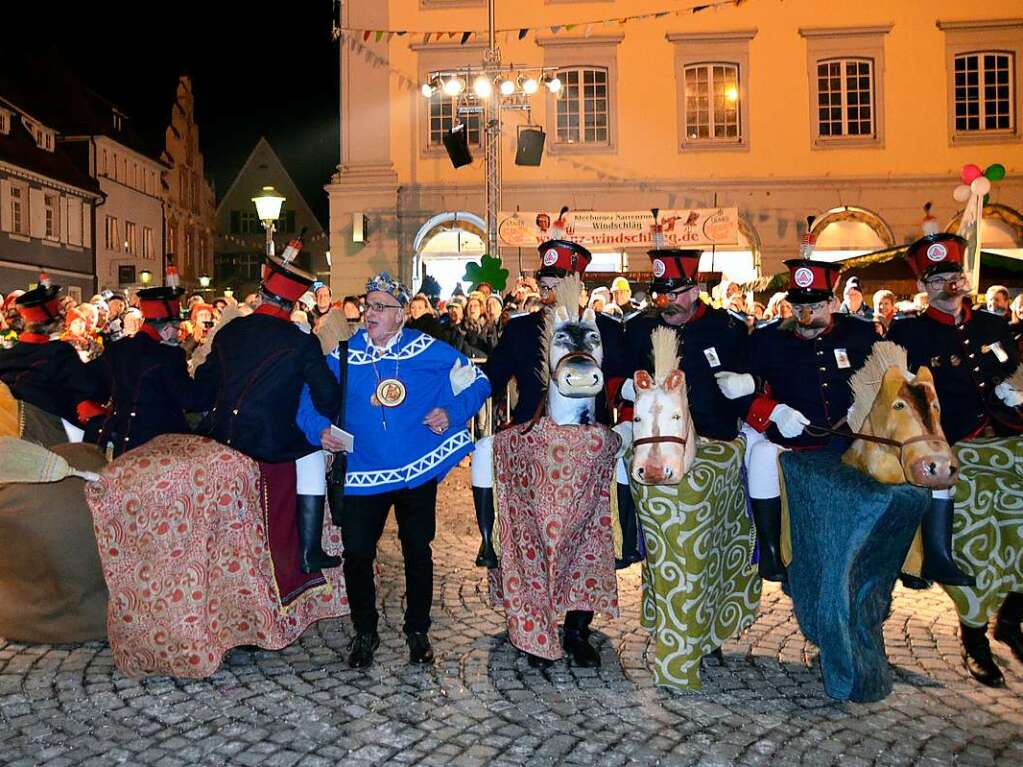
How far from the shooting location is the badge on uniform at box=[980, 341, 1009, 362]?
593cm

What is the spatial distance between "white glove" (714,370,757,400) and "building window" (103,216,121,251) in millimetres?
47265

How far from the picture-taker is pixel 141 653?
5469 millimetres

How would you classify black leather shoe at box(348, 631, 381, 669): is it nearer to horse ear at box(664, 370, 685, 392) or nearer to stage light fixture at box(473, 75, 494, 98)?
horse ear at box(664, 370, 685, 392)

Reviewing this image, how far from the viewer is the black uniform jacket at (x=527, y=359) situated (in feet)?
19.5

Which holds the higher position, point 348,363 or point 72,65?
point 72,65

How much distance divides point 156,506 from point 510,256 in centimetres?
2111

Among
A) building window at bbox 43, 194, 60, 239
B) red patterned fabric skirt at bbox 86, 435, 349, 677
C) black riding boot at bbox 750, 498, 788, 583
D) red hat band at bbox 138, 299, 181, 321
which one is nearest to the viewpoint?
red patterned fabric skirt at bbox 86, 435, 349, 677

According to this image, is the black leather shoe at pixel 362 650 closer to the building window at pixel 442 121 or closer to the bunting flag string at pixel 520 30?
the bunting flag string at pixel 520 30

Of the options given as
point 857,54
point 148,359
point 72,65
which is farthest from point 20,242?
point 148,359

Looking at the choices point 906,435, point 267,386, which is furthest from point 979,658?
point 267,386

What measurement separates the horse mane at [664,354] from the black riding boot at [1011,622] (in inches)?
102

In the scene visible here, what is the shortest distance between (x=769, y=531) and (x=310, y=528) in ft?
8.57

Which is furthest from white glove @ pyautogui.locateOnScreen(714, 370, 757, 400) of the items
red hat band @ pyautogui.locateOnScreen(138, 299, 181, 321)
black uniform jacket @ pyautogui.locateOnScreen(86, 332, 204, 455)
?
red hat band @ pyautogui.locateOnScreen(138, 299, 181, 321)

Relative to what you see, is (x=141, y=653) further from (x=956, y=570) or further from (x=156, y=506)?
(x=956, y=570)
